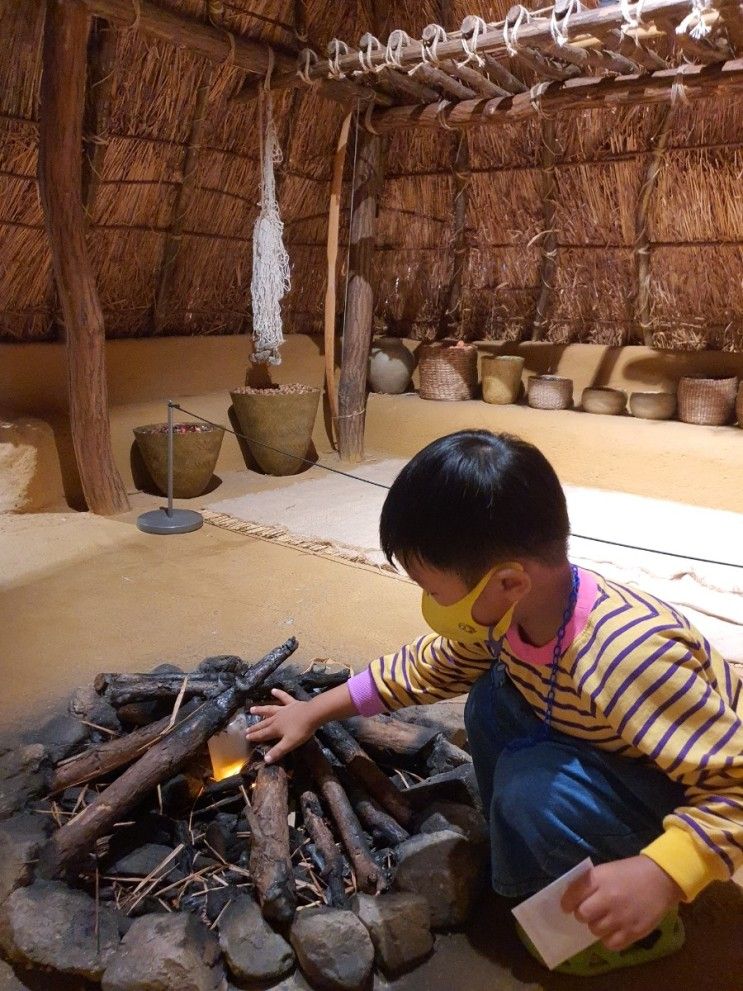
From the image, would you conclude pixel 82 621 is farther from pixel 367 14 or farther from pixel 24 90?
pixel 367 14

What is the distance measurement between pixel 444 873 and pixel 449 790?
0.83 feet

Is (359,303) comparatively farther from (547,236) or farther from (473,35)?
(473,35)

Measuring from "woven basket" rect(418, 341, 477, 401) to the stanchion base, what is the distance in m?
2.13

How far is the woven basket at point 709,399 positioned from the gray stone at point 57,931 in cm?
406

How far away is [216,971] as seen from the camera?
115cm

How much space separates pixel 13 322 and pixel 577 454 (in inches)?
126

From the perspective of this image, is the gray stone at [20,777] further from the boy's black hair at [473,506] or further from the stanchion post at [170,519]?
the stanchion post at [170,519]

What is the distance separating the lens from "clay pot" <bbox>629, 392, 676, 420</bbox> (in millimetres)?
4500

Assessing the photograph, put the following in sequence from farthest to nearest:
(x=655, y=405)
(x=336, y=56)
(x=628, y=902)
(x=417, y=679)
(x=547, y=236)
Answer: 1. (x=547, y=236)
2. (x=655, y=405)
3. (x=336, y=56)
4. (x=417, y=679)
5. (x=628, y=902)

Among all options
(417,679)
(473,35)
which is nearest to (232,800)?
(417,679)

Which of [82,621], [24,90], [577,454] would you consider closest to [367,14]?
[24,90]

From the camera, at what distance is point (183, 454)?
3906 mm

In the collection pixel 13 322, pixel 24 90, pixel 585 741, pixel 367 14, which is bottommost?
pixel 585 741

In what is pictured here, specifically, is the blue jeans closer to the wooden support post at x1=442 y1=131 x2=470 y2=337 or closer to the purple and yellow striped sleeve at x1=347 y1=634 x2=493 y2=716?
the purple and yellow striped sleeve at x1=347 y1=634 x2=493 y2=716
